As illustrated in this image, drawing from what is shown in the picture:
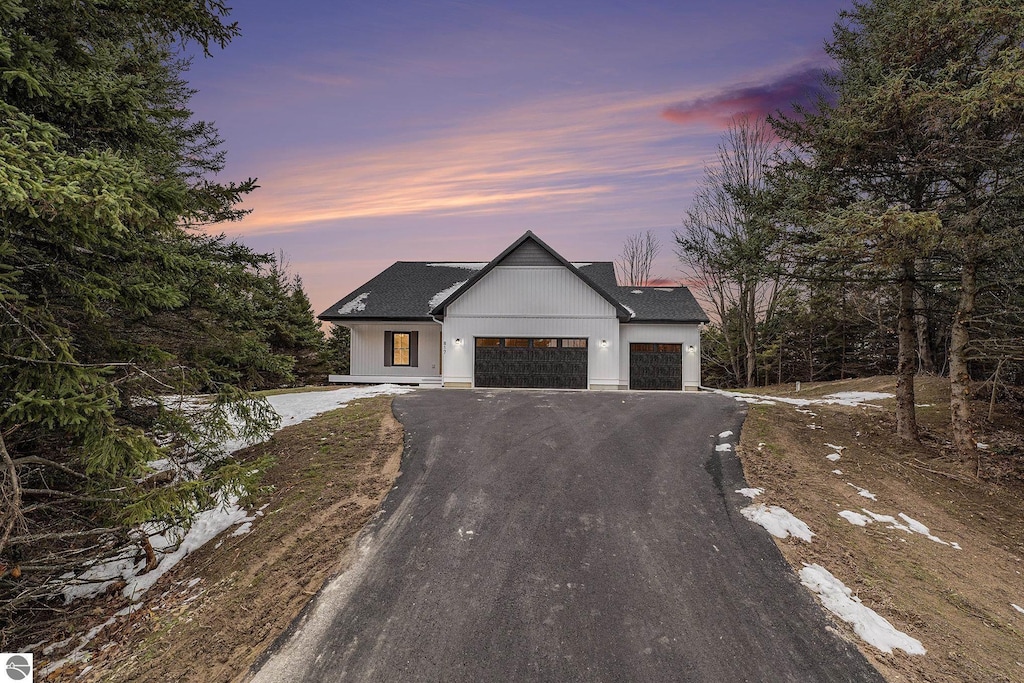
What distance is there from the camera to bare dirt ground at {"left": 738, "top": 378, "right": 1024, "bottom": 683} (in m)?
3.62

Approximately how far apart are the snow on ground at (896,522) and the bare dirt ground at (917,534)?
78 mm

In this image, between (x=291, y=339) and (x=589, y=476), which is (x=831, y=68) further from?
(x=291, y=339)

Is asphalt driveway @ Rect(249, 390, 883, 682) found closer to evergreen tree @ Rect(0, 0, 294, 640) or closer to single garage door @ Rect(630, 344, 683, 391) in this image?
evergreen tree @ Rect(0, 0, 294, 640)

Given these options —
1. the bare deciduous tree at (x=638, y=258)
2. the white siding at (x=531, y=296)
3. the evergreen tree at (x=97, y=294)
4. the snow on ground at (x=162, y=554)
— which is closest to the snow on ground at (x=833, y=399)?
the white siding at (x=531, y=296)

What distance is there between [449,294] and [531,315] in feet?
15.5

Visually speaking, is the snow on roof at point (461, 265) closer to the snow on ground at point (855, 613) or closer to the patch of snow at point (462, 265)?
the patch of snow at point (462, 265)

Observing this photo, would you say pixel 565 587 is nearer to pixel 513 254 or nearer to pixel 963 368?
pixel 963 368

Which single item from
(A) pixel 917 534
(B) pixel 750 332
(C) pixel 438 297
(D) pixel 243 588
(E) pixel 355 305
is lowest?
(D) pixel 243 588

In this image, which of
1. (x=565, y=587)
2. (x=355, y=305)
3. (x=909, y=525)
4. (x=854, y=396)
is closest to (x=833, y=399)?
(x=854, y=396)

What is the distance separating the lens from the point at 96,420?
3879 mm

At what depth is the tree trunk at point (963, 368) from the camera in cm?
718

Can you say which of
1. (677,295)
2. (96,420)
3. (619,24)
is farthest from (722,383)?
(96,420)

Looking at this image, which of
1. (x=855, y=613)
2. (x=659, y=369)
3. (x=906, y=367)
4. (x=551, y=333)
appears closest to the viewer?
(x=855, y=613)

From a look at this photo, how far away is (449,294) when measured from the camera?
19.2 m
